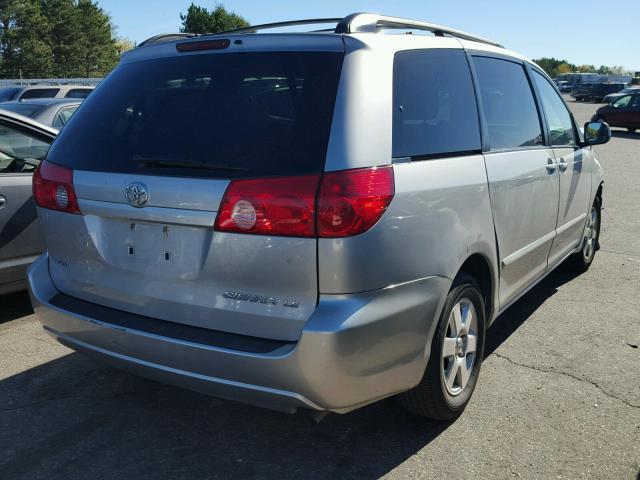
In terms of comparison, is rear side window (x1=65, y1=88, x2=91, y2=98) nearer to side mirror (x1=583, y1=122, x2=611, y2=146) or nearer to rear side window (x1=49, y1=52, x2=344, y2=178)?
side mirror (x1=583, y1=122, x2=611, y2=146)

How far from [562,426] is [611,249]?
171 inches

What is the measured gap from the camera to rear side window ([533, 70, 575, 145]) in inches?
188

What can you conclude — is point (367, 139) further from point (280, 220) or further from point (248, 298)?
point (248, 298)

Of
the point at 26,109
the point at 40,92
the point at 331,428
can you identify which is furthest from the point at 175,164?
the point at 40,92

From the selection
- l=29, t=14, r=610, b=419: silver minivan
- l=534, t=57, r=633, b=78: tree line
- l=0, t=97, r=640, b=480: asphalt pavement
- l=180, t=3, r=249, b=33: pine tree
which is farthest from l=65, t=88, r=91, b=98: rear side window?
l=534, t=57, r=633, b=78: tree line

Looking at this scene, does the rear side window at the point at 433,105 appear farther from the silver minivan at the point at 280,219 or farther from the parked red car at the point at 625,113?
the parked red car at the point at 625,113

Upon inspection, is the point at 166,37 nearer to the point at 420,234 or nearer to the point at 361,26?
the point at 361,26

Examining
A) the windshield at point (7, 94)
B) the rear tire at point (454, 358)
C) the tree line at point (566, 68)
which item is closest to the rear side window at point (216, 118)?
the rear tire at point (454, 358)

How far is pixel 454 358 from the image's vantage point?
10.9 ft

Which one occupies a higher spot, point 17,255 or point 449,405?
point 17,255

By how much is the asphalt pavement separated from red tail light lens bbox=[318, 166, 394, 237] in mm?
1137

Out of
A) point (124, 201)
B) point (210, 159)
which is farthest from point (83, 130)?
point (210, 159)

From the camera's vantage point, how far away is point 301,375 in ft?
8.35

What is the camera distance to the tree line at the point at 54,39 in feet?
207
